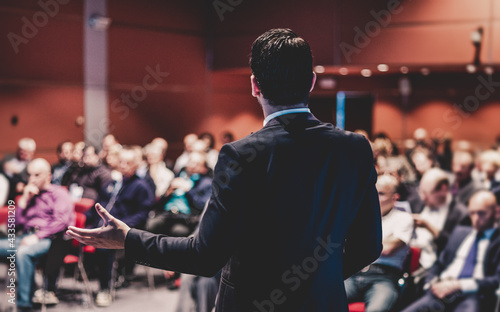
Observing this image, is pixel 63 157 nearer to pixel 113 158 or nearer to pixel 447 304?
pixel 113 158

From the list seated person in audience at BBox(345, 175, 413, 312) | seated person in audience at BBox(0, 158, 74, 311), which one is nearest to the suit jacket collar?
seated person in audience at BBox(345, 175, 413, 312)

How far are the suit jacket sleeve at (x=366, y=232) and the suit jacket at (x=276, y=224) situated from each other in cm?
5

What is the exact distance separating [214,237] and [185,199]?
195 inches

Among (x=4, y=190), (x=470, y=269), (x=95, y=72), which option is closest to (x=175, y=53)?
(x=95, y=72)

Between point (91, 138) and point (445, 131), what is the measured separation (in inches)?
303

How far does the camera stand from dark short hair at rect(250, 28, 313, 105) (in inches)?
49.9

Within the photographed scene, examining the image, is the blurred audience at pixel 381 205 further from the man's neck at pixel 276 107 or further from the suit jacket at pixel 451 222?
the man's neck at pixel 276 107

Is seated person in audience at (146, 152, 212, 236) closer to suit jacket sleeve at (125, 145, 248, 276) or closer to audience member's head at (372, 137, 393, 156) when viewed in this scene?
audience member's head at (372, 137, 393, 156)

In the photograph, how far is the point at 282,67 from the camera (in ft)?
4.17

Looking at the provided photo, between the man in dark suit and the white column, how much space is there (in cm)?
766

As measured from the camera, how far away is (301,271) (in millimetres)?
1293

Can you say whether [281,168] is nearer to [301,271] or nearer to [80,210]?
[301,271]

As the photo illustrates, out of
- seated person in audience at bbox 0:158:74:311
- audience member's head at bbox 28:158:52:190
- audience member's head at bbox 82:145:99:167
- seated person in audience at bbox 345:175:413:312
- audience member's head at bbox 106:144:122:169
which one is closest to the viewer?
seated person in audience at bbox 345:175:413:312

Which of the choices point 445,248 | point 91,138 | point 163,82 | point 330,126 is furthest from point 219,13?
point 330,126
